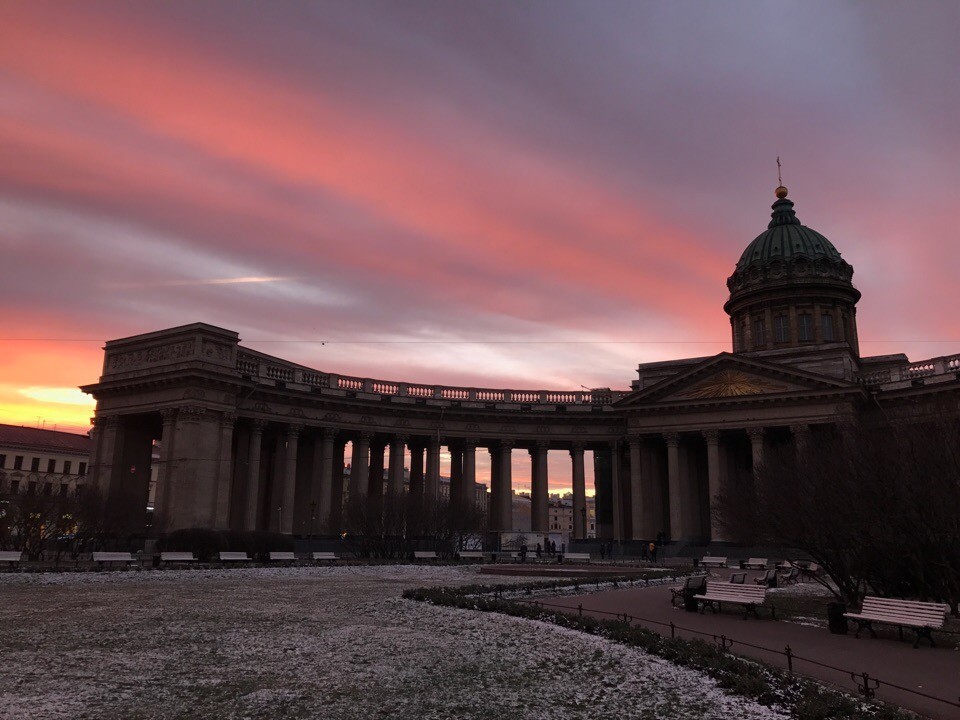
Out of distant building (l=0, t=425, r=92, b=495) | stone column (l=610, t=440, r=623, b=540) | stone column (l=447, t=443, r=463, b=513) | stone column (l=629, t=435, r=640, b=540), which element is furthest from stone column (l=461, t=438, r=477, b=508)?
distant building (l=0, t=425, r=92, b=495)

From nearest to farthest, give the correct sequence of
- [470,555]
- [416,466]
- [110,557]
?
[110,557], [470,555], [416,466]

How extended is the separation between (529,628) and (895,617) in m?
8.17

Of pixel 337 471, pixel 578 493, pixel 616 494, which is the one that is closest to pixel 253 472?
pixel 337 471

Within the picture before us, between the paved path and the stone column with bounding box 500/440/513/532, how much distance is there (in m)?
43.4

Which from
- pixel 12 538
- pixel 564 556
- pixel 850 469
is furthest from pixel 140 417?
pixel 850 469

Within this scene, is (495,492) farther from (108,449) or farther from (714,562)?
(108,449)

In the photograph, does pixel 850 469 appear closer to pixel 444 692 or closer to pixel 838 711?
pixel 838 711

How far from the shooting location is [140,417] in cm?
5928

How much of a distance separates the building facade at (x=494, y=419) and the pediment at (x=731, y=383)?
113 mm

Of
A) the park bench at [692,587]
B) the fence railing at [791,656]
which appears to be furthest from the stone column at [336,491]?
the park bench at [692,587]

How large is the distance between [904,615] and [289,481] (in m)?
48.3

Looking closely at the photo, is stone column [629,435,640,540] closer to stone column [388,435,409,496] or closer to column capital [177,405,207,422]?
stone column [388,435,409,496]

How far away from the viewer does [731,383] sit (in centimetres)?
6378

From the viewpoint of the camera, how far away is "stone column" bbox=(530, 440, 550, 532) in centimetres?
6825
